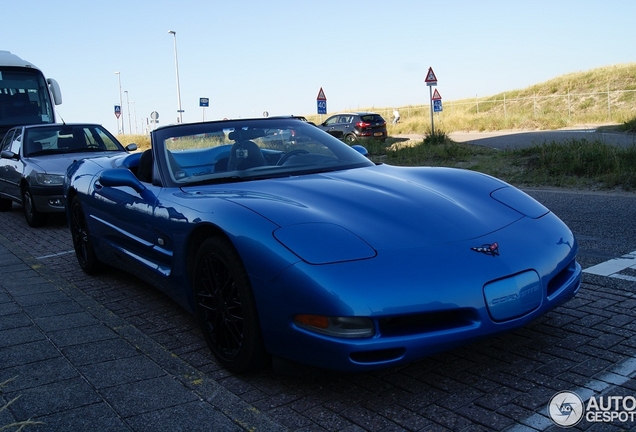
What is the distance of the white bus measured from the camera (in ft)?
53.5

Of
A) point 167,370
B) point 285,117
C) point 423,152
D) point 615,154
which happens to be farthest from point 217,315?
point 423,152

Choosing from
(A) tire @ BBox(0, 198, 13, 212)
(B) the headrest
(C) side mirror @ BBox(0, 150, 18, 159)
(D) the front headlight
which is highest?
(B) the headrest

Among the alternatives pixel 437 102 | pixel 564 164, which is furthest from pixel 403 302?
pixel 437 102

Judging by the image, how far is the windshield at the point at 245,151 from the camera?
427 cm

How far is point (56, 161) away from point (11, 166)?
1.39 meters

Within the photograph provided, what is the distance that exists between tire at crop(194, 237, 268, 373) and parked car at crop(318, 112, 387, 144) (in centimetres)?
2325

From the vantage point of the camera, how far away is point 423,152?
16797 millimetres

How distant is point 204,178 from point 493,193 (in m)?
1.78

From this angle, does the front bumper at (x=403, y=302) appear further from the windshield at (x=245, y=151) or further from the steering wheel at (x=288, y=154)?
the steering wheel at (x=288, y=154)

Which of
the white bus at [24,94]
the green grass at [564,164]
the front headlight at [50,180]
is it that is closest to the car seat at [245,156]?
the front headlight at [50,180]

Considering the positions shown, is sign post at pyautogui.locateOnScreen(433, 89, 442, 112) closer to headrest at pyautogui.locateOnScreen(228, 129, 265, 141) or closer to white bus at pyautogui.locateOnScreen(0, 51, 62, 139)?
white bus at pyautogui.locateOnScreen(0, 51, 62, 139)

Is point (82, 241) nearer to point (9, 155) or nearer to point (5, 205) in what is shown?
point (9, 155)

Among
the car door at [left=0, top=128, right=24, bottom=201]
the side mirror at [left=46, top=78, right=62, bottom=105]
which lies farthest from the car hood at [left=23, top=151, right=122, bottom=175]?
the side mirror at [left=46, top=78, right=62, bottom=105]

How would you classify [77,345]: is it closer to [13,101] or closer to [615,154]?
[615,154]
